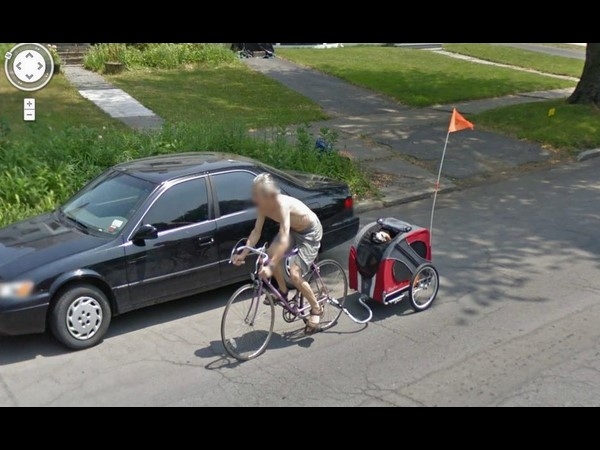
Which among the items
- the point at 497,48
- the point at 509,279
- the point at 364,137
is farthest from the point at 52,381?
the point at 497,48

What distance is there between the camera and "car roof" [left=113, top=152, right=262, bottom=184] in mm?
6094

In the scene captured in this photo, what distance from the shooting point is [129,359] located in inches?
203

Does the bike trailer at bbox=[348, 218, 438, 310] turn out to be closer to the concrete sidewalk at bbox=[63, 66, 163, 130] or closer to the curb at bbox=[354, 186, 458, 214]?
the curb at bbox=[354, 186, 458, 214]

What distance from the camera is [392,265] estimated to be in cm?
590

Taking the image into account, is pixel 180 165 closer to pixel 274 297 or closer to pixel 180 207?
pixel 180 207

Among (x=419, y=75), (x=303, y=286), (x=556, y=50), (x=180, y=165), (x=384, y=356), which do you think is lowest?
(x=384, y=356)

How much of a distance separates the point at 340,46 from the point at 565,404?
26301 millimetres

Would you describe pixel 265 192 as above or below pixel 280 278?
above

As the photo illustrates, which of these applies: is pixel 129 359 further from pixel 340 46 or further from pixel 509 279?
pixel 340 46

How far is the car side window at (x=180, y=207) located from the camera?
227 inches

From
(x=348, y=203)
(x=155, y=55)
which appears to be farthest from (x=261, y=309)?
(x=155, y=55)

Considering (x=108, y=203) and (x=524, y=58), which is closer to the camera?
(x=108, y=203)

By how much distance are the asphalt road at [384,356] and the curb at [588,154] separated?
247 inches

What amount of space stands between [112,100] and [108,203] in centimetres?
1048
